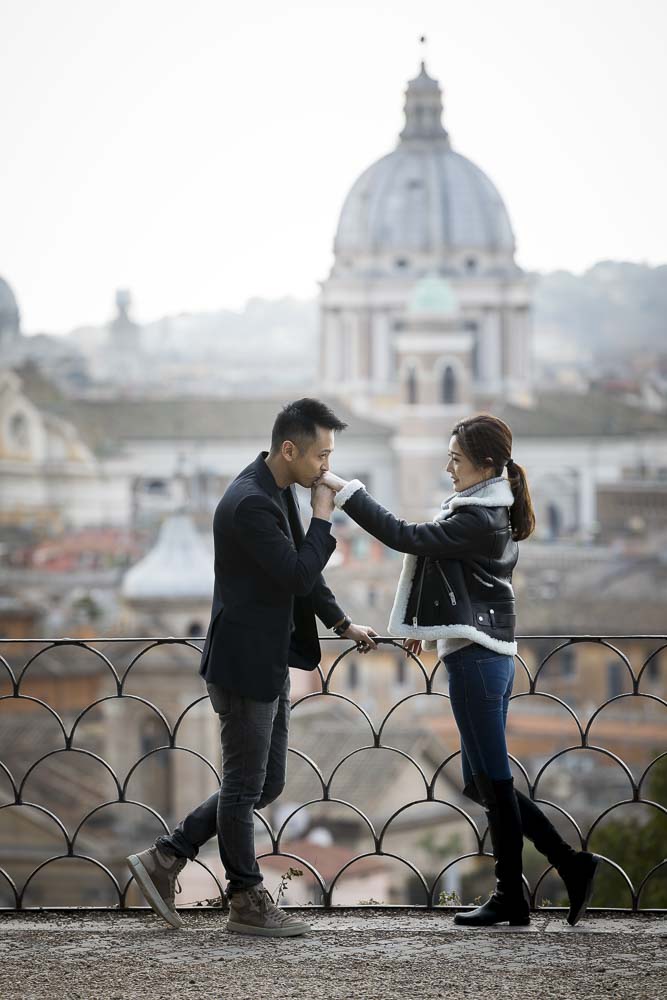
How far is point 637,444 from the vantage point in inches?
2190

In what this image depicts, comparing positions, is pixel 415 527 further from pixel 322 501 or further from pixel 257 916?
pixel 257 916

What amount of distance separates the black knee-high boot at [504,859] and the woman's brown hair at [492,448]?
345 millimetres

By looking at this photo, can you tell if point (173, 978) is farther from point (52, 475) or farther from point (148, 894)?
point (52, 475)

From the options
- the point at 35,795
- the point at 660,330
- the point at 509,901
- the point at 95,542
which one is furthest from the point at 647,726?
the point at 660,330

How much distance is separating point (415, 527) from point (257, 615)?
235 mm

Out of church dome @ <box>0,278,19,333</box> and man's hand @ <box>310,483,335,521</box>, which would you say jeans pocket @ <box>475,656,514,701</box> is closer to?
man's hand @ <box>310,483,335,521</box>

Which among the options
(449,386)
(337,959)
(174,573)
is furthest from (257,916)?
(449,386)

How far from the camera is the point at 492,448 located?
2.58 metres

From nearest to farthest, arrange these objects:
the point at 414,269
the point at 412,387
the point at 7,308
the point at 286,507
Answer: the point at 286,507
the point at 412,387
the point at 7,308
the point at 414,269

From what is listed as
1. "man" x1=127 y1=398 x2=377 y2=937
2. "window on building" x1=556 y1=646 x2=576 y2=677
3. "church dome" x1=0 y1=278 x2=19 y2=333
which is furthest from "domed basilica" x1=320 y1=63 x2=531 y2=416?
"man" x1=127 y1=398 x2=377 y2=937

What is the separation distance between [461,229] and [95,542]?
50.4 feet

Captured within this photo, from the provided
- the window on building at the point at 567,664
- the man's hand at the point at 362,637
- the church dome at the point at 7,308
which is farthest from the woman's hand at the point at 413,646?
the church dome at the point at 7,308

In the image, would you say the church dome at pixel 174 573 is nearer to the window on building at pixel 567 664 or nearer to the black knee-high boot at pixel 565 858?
the window on building at pixel 567 664

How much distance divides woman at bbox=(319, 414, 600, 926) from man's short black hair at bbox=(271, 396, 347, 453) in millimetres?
69
